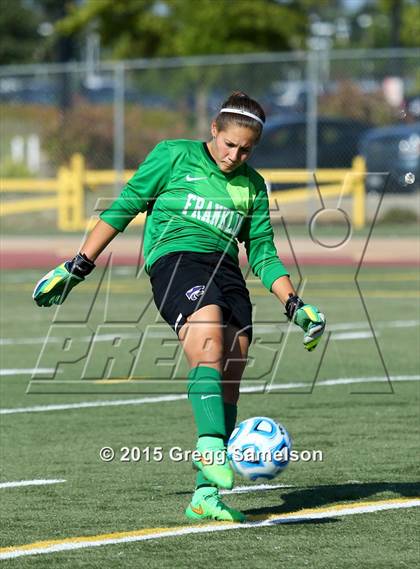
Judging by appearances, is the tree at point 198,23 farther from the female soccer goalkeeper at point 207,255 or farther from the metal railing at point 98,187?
the female soccer goalkeeper at point 207,255

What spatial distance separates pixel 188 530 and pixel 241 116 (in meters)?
1.80

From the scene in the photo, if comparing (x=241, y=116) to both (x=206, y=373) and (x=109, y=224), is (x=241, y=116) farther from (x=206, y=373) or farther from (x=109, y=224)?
(x=206, y=373)

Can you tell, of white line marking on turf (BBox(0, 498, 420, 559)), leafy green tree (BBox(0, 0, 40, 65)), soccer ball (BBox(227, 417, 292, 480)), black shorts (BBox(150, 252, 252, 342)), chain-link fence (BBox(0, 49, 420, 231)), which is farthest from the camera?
leafy green tree (BBox(0, 0, 40, 65))

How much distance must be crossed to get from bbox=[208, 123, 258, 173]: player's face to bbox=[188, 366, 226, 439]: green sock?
36.6 inches

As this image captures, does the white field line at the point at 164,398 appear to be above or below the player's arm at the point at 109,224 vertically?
below

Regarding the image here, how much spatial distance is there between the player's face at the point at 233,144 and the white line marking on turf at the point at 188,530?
157 centimetres

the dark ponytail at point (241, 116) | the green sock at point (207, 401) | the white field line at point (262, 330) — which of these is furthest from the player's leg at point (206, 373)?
the white field line at point (262, 330)

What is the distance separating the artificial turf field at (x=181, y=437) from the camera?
5.54 meters

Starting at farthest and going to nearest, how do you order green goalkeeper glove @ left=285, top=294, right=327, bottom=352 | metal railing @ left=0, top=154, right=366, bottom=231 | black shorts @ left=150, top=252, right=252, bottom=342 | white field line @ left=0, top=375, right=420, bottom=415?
metal railing @ left=0, top=154, right=366, bottom=231 → white field line @ left=0, top=375, right=420, bottom=415 → black shorts @ left=150, top=252, right=252, bottom=342 → green goalkeeper glove @ left=285, top=294, right=327, bottom=352

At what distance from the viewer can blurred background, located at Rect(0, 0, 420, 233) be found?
84.6 ft

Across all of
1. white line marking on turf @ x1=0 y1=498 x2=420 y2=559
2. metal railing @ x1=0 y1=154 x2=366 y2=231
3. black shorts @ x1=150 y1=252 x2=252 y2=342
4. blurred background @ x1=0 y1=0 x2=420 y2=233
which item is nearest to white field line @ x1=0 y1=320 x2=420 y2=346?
black shorts @ x1=150 y1=252 x2=252 y2=342

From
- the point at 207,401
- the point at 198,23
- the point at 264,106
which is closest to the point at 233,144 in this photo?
the point at 207,401

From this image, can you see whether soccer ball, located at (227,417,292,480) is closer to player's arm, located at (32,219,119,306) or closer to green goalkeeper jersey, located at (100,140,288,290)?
green goalkeeper jersey, located at (100,140,288,290)

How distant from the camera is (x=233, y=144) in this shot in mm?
6113
